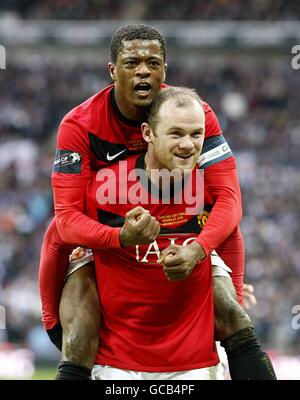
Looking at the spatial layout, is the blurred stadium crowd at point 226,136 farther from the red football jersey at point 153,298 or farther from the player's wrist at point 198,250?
the player's wrist at point 198,250

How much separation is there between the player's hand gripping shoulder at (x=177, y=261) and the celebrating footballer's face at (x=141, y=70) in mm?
775

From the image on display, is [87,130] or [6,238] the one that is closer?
[87,130]

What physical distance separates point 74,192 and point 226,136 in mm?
14358

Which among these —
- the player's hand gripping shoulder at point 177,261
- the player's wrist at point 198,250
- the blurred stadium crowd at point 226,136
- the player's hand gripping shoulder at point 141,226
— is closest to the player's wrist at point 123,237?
the player's hand gripping shoulder at point 141,226

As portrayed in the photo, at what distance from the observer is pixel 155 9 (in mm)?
21078

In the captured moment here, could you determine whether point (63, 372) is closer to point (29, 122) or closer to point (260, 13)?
point (29, 122)

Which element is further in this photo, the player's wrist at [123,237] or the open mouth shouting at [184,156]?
the open mouth shouting at [184,156]

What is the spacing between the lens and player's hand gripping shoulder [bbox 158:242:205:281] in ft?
12.8

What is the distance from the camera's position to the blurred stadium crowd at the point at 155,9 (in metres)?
20.5

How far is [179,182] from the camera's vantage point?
4.21m

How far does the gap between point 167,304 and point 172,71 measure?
16758 mm
